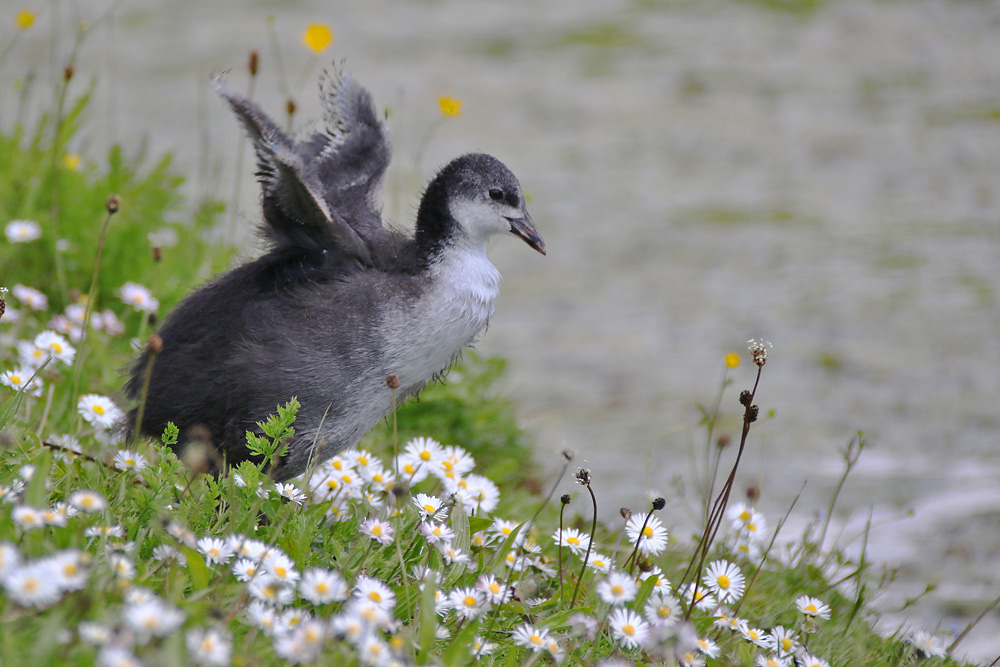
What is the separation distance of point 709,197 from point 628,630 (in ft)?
19.5

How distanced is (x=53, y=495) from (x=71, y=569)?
3.77 ft

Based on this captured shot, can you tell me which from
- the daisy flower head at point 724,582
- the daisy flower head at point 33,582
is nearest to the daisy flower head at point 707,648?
the daisy flower head at point 724,582

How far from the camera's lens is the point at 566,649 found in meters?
2.63

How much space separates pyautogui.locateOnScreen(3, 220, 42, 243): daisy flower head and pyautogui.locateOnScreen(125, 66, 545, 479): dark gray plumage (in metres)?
1.40

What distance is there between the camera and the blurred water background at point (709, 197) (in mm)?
5383

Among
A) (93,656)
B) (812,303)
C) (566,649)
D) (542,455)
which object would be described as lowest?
(93,656)

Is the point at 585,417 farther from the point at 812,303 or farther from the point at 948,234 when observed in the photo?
the point at 948,234

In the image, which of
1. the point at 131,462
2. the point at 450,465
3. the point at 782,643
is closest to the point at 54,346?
the point at 131,462

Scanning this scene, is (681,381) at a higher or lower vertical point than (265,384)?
higher

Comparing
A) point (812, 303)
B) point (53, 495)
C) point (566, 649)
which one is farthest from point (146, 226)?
point (812, 303)

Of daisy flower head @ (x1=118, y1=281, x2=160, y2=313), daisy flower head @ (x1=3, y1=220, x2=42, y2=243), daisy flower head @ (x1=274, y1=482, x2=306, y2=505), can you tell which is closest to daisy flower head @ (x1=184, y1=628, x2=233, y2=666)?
daisy flower head @ (x1=274, y1=482, x2=306, y2=505)

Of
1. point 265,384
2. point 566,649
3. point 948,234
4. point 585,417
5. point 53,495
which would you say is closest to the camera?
point 566,649

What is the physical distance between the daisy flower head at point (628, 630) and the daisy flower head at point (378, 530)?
0.63 m

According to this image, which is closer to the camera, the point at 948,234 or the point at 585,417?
the point at 585,417
